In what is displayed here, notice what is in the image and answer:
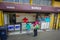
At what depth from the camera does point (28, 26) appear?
1126cm

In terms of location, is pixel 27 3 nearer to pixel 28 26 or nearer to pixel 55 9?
pixel 28 26

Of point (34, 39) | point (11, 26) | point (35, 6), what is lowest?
point (34, 39)

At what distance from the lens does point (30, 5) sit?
10602mm

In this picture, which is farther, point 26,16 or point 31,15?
point 31,15

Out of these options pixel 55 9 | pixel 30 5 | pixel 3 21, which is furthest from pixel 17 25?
pixel 55 9

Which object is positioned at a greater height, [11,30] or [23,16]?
[23,16]

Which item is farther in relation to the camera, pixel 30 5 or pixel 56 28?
pixel 56 28

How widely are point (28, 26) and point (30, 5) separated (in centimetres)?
209

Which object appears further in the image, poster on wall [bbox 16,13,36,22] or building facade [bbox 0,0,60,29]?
poster on wall [bbox 16,13,36,22]

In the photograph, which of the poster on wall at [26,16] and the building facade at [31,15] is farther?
the poster on wall at [26,16]

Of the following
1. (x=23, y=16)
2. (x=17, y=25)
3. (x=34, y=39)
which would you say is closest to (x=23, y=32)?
(x=17, y=25)

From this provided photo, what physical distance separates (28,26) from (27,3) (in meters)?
2.25

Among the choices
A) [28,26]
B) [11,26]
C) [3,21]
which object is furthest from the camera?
[28,26]

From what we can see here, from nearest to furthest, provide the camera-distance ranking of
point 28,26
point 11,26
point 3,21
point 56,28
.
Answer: point 3,21 < point 11,26 < point 28,26 < point 56,28
